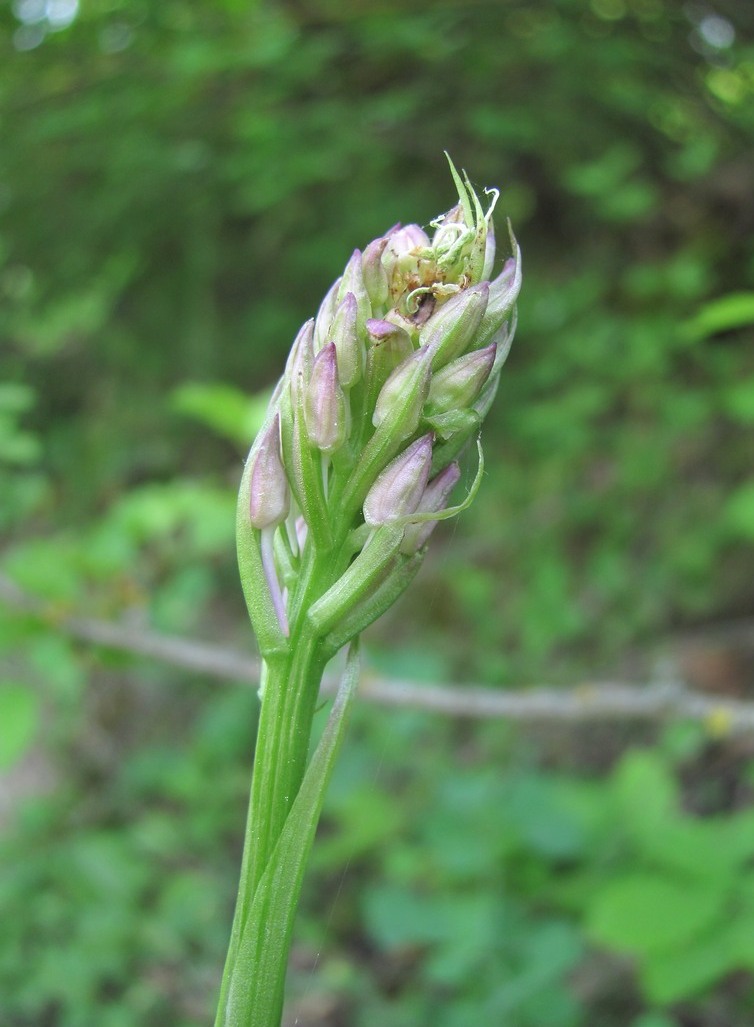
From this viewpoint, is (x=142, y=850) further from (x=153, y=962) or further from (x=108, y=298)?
(x=108, y=298)

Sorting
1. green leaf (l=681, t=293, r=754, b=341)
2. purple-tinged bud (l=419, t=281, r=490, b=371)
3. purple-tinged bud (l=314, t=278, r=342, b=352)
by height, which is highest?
green leaf (l=681, t=293, r=754, b=341)

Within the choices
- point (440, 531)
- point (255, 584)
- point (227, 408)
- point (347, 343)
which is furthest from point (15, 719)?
point (440, 531)

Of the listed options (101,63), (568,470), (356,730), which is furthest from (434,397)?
(568,470)

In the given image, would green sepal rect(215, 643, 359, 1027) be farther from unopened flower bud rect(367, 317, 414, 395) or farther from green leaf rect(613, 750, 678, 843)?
green leaf rect(613, 750, 678, 843)

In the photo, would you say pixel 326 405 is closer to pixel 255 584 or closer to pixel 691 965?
pixel 255 584

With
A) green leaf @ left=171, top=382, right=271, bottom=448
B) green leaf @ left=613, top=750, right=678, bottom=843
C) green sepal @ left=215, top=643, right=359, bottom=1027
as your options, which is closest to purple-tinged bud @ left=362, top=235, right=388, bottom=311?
green sepal @ left=215, top=643, right=359, bottom=1027

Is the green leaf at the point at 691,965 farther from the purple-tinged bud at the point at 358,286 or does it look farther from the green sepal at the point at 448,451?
the purple-tinged bud at the point at 358,286

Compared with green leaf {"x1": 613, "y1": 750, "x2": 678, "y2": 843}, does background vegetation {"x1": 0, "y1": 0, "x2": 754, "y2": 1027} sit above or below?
above
